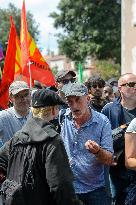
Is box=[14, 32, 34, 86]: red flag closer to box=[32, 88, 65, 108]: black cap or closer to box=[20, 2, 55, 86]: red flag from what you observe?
box=[20, 2, 55, 86]: red flag

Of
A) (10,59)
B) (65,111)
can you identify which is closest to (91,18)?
(10,59)

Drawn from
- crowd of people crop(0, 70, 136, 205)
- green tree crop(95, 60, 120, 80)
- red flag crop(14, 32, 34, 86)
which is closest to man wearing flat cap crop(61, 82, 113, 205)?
crowd of people crop(0, 70, 136, 205)

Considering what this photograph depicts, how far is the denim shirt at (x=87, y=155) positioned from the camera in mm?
4395

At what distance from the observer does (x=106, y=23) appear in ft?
117

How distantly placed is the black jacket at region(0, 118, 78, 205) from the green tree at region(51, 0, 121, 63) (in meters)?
31.3

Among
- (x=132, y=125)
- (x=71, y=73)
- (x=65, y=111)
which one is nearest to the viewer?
(x=132, y=125)

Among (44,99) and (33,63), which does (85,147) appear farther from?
(33,63)

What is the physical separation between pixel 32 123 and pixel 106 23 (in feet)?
108

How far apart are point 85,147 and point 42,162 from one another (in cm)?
93

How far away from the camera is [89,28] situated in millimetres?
36094

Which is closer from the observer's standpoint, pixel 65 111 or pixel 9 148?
pixel 9 148

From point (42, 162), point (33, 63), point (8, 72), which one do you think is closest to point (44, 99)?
point (42, 162)

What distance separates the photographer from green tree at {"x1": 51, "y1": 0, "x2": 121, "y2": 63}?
3531 centimetres

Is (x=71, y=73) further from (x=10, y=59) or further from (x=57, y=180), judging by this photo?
(x=57, y=180)
